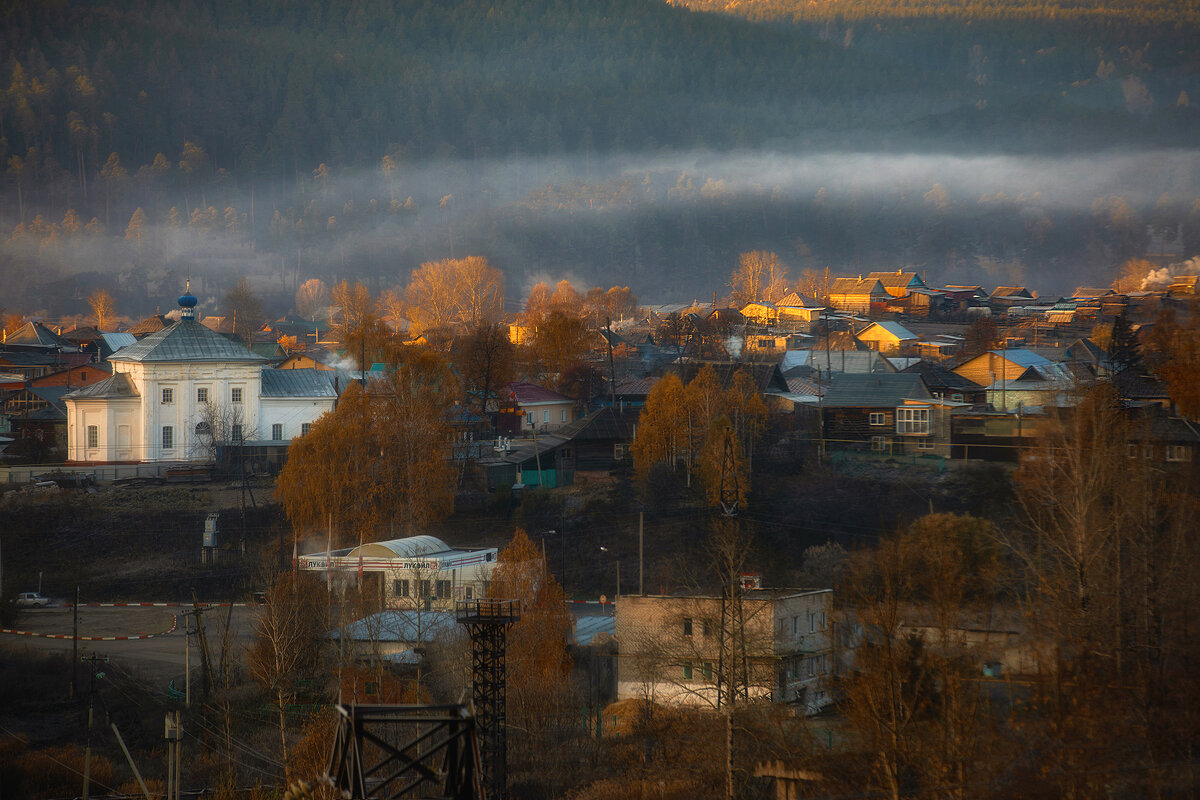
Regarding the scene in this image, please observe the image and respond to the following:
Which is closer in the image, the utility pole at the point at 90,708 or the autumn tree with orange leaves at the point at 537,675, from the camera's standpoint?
the utility pole at the point at 90,708

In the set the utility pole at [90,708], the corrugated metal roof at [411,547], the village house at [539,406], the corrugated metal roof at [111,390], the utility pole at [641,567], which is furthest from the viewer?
the village house at [539,406]

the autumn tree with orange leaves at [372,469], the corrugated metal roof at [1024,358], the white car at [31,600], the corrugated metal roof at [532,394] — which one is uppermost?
the corrugated metal roof at [1024,358]

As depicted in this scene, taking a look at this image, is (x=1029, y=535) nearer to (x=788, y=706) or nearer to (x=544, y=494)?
(x=788, y=706)

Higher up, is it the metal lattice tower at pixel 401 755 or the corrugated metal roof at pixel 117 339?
the corrugated metal roof at pixel 117 339

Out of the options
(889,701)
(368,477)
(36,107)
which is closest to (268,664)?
(368,477)

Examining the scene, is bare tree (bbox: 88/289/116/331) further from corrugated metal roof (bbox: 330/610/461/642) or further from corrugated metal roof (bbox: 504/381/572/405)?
corrugated metal roof (bbox: 330/610/461/642)

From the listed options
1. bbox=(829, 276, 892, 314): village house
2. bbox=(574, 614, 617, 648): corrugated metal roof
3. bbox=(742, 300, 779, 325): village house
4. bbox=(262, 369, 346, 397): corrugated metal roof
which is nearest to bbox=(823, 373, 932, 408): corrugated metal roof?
bbox=(574, 614, 617, 648): corrugated metal roof

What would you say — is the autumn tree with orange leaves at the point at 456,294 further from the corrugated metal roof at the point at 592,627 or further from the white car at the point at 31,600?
the corrugated metal roof at the point at 592,627

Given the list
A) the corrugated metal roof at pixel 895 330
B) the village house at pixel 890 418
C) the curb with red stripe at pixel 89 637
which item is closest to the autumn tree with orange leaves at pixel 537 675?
the curb with red stripe at pixel 89 637
